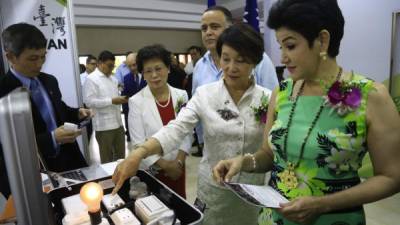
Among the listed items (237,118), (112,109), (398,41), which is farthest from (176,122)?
(398,41)

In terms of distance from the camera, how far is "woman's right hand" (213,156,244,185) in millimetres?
1093

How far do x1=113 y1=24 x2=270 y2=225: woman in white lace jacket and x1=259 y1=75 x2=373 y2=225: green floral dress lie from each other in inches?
11.3

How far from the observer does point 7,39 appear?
1.53m

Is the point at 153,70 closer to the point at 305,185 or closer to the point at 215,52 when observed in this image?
the point at 215,52

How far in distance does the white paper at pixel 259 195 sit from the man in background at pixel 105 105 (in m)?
2.65

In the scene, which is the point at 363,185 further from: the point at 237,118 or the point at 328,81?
the point at 237,118

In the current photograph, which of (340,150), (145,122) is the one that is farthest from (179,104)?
(340,150)

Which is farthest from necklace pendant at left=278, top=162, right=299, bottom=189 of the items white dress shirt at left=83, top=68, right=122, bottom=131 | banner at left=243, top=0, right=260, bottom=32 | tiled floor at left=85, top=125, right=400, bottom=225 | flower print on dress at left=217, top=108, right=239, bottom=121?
white dress shirt at left=83, top=68, right=122, bottom=131

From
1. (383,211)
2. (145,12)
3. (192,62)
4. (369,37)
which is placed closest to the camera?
(383,211)

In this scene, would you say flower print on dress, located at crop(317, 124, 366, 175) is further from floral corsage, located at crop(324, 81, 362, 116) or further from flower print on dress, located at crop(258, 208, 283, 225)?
flower print on dress, located at crop(258, 208, 283, 225)

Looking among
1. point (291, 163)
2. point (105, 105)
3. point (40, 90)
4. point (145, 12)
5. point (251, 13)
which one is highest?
point (145, 12)

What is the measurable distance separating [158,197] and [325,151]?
1.73 feet

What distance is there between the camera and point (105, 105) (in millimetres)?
3473

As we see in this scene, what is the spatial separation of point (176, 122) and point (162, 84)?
561 mm
